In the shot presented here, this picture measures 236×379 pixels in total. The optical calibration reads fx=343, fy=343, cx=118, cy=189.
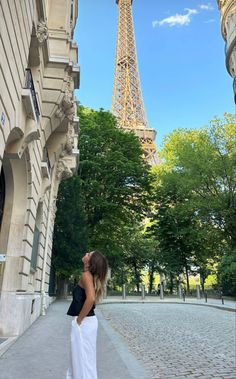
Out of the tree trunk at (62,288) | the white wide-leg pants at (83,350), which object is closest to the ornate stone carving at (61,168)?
the tree trunk at (62,288)

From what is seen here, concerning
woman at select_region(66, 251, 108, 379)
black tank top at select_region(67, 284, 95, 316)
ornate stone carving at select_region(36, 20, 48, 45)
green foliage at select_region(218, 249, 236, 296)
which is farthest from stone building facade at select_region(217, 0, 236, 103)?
black tank top at select_region(67, 284, 95, 316)

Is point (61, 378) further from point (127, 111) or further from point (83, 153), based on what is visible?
point (127, 111)

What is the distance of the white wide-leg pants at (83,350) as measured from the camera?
3410 mm

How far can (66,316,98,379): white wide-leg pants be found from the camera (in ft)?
11.2

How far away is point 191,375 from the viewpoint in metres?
5.51

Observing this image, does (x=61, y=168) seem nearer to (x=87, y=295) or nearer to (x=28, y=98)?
(x=28, y=98)

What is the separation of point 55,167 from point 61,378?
41.0 feet

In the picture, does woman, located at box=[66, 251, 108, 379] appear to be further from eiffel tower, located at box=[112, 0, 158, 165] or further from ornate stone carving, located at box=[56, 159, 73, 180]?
eiffel tower, located at box=[112, 0, 158, 165]

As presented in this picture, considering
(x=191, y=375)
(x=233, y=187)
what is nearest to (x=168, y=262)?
(x=233, y=187)

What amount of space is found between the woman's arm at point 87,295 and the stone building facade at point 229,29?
67.8ft

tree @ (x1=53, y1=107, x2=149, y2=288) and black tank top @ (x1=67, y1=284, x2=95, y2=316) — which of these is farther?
tree @ (x1=53, y1=107, x2=149, y2=288)

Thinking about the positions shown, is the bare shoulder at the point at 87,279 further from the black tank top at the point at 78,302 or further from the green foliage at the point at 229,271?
the green foliage at the point at 229,271

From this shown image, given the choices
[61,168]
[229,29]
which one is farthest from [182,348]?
[229,29]

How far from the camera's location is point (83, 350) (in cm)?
341
